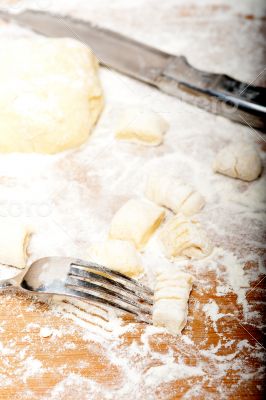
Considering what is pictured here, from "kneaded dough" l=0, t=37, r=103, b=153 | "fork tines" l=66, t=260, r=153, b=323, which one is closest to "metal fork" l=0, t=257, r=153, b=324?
"fork tines" l=66, t=260, r=153, b=323

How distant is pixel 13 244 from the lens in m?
1.39

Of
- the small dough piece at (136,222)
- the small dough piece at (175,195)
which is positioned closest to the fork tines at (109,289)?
the small dough piece at (136,222)

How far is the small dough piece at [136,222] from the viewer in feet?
4.79

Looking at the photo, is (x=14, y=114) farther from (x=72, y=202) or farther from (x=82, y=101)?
(x=72, y=202)

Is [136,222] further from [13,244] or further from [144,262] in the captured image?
[13,244]

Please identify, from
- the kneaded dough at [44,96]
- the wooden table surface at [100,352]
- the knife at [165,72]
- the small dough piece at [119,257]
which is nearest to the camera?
the wooden table surface at [100,352]

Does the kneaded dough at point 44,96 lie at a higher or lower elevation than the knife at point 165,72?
lower

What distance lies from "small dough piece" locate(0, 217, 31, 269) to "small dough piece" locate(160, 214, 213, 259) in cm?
56

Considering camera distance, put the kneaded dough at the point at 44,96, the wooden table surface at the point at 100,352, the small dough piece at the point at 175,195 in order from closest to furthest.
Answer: the wooden table surface at the point at 100,352
the small dough piece at the point at 175,195
the kneaded dough at the point at 44,96

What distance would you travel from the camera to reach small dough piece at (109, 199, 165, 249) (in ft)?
4.79

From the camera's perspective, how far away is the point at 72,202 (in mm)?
1646

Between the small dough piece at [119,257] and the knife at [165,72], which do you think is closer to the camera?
the small dough piece at [119,257]

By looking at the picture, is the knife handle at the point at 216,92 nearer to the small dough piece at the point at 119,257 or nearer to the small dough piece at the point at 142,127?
the small dough piece at the point at 142,127

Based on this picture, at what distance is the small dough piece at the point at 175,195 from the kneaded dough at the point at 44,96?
513mm
